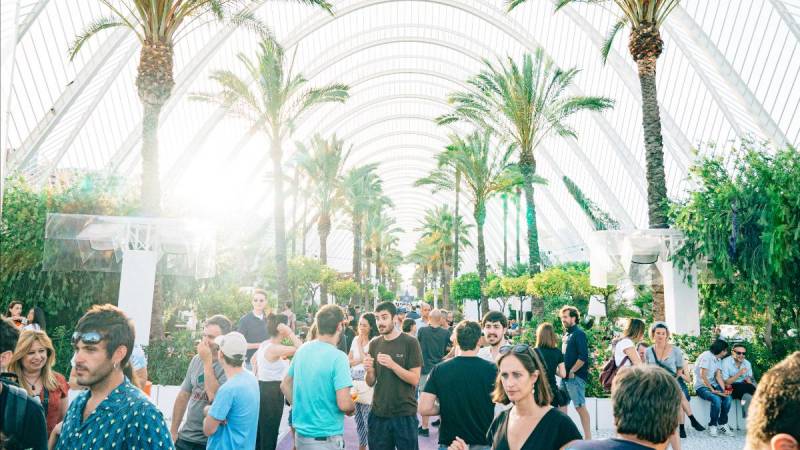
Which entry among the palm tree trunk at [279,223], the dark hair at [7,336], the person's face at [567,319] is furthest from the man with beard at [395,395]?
the palm tree trunk at [279,223]

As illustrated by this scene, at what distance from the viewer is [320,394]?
4672mm

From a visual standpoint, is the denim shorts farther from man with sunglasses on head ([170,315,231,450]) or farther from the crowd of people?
man with sunglasses on head ([170,315,231,450])

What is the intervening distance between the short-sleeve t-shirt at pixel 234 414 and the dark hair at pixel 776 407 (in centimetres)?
325

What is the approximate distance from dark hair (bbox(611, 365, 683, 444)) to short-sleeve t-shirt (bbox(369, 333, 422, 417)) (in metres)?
3.13

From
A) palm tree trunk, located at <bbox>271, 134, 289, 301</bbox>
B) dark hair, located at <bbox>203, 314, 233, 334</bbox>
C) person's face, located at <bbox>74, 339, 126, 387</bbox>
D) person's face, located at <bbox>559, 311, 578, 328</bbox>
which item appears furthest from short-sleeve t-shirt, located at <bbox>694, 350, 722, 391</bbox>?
palm tree trunk, located at <bbox>271, 134, 289, 301</bbox>

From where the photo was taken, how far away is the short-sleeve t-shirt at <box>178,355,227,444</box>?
479 cm

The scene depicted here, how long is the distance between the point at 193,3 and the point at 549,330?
1119cm

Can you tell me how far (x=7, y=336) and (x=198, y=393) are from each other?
1.96 metres

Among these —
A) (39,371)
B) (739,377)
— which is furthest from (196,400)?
(739,377)

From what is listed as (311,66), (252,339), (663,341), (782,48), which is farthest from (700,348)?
(311,66)

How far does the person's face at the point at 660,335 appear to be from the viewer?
26.2ft

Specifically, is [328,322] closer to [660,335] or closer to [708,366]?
[660,335]

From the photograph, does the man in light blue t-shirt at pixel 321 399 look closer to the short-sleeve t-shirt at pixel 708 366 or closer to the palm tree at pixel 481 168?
the short-sleeve t-shirt at pixel 708 366

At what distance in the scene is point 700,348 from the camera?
12.3 m
